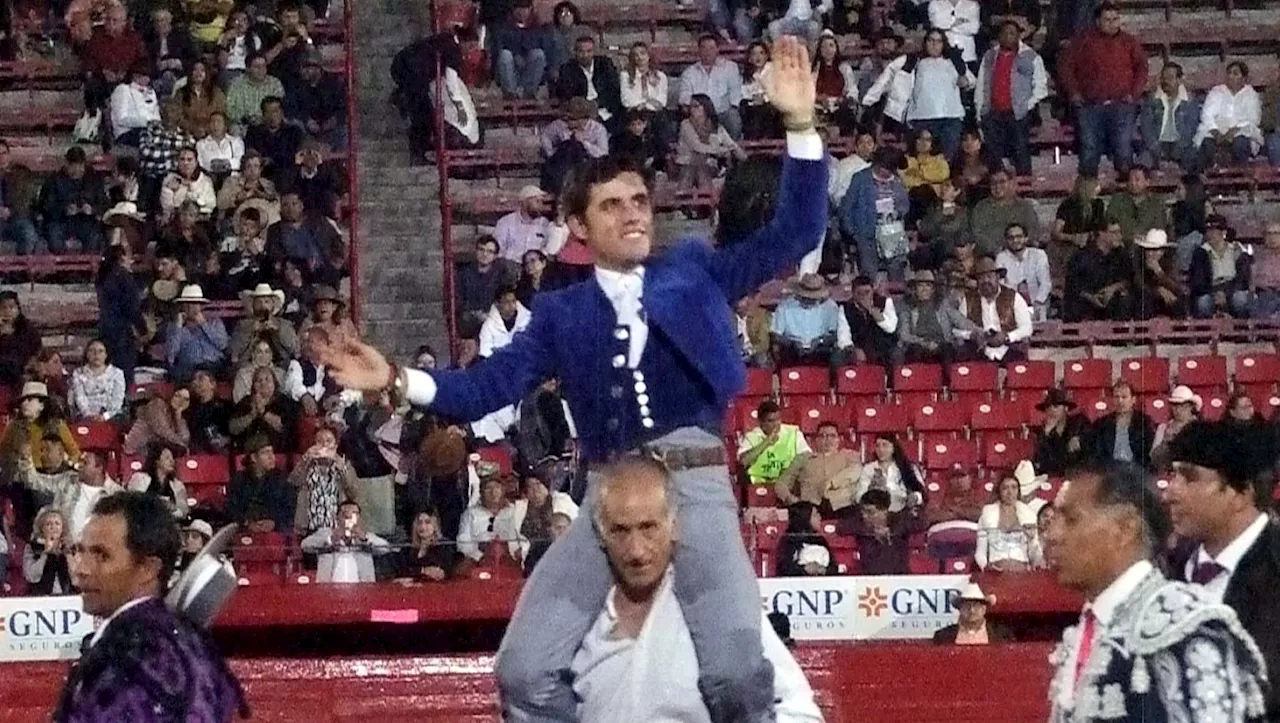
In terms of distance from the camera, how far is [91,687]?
5277 millimetres

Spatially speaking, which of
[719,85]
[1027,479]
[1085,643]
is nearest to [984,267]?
[1027,479]

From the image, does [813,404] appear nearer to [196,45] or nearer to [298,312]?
[298,312]

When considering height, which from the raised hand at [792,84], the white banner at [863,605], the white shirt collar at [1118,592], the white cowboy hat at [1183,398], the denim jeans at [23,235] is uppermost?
the raised hand at [792,84]

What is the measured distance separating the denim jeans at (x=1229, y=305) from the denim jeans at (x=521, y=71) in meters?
5.06

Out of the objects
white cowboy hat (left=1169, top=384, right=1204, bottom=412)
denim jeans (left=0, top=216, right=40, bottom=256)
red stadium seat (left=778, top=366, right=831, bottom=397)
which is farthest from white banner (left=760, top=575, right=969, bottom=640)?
denim jeans (left=0, top=216, right=40, bottom=256)

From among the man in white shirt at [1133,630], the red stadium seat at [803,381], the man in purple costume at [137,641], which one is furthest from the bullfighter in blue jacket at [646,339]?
the red stadium seat at [803,381]

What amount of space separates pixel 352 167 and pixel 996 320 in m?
4.71

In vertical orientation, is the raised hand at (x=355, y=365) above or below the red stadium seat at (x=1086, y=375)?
above

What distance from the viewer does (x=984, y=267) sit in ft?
51.4

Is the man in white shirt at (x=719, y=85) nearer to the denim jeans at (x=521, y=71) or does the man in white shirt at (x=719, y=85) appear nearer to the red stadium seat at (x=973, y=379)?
the denim jeans at (x=521, y=71)

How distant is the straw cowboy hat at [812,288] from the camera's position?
611 inches

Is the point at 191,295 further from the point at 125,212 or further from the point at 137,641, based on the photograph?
the point at 137,641

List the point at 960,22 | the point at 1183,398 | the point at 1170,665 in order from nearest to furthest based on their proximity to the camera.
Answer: the point at 1170,665 → the point at 1183,398 → the point at 960,22

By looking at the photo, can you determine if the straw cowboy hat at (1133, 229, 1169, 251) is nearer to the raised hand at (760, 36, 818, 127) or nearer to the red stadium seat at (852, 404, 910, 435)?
the red stadium seat at (852, 404, 910, 435)
